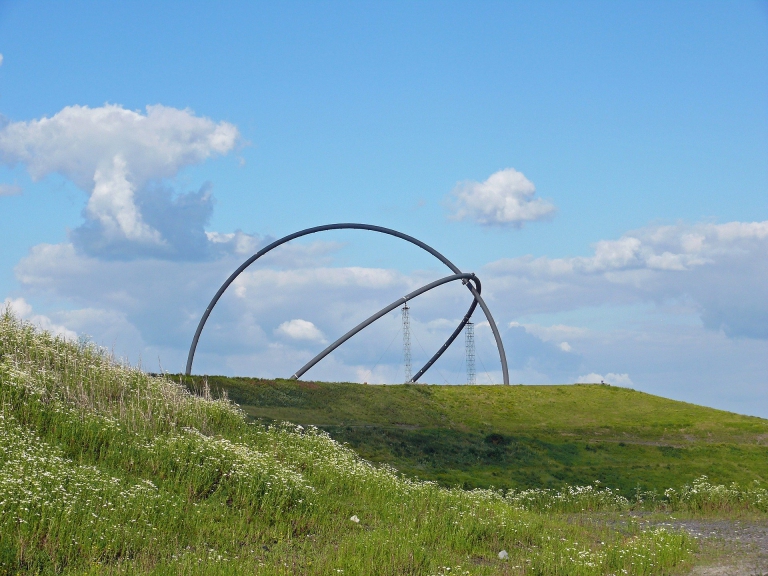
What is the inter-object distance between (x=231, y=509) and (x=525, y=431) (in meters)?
31.7

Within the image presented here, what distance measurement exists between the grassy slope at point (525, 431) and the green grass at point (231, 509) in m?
10.2

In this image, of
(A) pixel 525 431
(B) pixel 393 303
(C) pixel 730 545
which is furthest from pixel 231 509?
(B) pixel 393 303

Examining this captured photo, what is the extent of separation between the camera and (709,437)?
4719cm

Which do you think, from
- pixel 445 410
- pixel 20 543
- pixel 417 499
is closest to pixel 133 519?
pixel 20 543

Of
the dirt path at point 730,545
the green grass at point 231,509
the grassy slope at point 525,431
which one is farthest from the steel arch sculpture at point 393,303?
the dirt path at point 730,545

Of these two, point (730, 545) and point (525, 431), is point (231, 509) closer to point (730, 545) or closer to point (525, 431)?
point (730, 545)

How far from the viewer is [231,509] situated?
50.9 feet

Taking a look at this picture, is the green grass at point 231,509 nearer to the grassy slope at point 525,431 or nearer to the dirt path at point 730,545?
the dirt path at point 730,545

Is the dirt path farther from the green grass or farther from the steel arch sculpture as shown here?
the steel arch sculpture

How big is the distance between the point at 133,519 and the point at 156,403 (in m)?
9.86

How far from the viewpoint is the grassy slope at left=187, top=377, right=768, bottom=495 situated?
34.1 m

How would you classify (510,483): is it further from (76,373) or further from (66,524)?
(66,524)

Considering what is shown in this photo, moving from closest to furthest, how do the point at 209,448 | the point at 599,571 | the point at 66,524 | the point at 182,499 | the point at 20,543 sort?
the point at 20,543
the point at 66,524
the point at 599,571
the point at 182,499
the point at 209,448

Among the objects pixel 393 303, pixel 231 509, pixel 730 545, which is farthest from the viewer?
pixel 393 303
